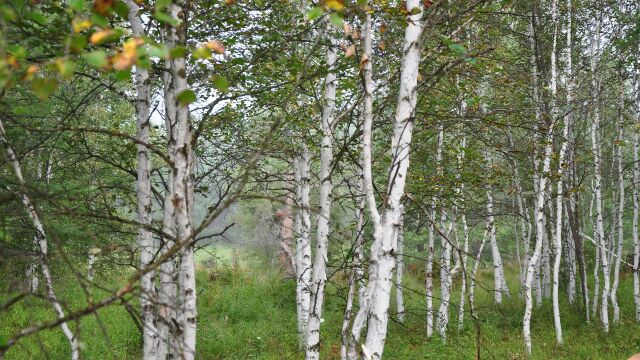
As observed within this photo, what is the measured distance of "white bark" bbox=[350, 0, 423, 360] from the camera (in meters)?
2.89

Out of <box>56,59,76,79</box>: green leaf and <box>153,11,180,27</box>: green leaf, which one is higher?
<box>153,11,180,27</box>: green leaf

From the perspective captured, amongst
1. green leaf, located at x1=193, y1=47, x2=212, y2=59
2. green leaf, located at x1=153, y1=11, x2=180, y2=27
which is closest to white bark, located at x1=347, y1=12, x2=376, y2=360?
green leaf, located at x1=193, y1=47, x2=212, y2=59

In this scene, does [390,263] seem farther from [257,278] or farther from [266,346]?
[257,278]

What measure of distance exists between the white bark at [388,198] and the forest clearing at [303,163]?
0.05 feet

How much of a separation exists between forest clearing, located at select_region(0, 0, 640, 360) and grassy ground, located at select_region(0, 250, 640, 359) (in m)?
→ 0.09

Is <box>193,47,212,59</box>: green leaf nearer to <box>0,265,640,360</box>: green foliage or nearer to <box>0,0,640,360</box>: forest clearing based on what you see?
<box>0,0,640,360</box>: forest clearing

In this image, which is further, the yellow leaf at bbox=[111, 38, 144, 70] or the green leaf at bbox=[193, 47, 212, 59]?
the green leaf at bbox=[193, 47, 212, 59]

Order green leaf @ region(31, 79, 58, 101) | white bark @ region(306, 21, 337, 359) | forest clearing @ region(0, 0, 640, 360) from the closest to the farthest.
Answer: green leaf @ region(31, 79, 58, 101), forest clearing @ region(0, 0, 640, 360), white bark @ region(306, 21, 337, 359)

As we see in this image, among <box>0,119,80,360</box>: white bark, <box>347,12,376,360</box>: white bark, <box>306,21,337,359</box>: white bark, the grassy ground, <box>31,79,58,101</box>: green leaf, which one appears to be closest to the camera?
<box>31,79,58,101</box>: green leaf

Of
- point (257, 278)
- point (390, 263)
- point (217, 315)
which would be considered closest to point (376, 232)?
point (390, 263)

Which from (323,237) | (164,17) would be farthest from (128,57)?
→ (323,237)

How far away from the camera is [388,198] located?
10.00 feet

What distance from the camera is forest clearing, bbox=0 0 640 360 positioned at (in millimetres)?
2646

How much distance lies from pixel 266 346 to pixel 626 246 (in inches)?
810
